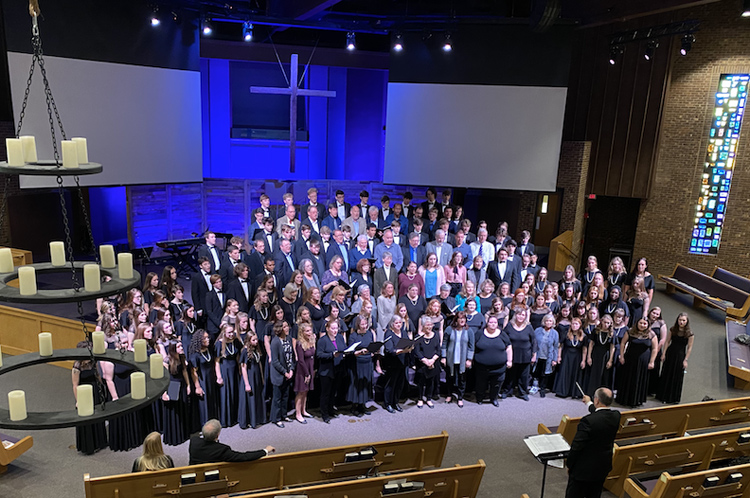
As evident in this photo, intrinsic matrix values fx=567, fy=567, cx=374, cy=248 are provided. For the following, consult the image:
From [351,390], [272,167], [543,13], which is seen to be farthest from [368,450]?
[272,167]

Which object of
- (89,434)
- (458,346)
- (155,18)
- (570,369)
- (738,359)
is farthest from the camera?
(155,18)

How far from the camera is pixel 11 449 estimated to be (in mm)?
5309

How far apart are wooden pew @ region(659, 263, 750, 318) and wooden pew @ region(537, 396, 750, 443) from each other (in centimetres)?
508

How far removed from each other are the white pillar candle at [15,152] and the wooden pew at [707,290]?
37.0 ft

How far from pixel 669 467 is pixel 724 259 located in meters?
8.98

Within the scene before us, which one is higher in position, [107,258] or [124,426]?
[107,258]

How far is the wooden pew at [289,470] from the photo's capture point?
420 centimetres

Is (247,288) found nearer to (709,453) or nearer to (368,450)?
(368,450)

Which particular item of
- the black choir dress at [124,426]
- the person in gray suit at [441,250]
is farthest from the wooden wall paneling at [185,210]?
the black choir dress at [124,426]

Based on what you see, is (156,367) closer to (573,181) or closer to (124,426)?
(124,426)

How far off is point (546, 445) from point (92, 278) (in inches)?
141

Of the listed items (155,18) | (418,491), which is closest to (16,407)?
(418,491)

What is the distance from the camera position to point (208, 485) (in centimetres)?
436

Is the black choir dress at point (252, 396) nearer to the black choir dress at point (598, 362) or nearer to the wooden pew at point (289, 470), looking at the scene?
the wooden pew at point (289, 470)
